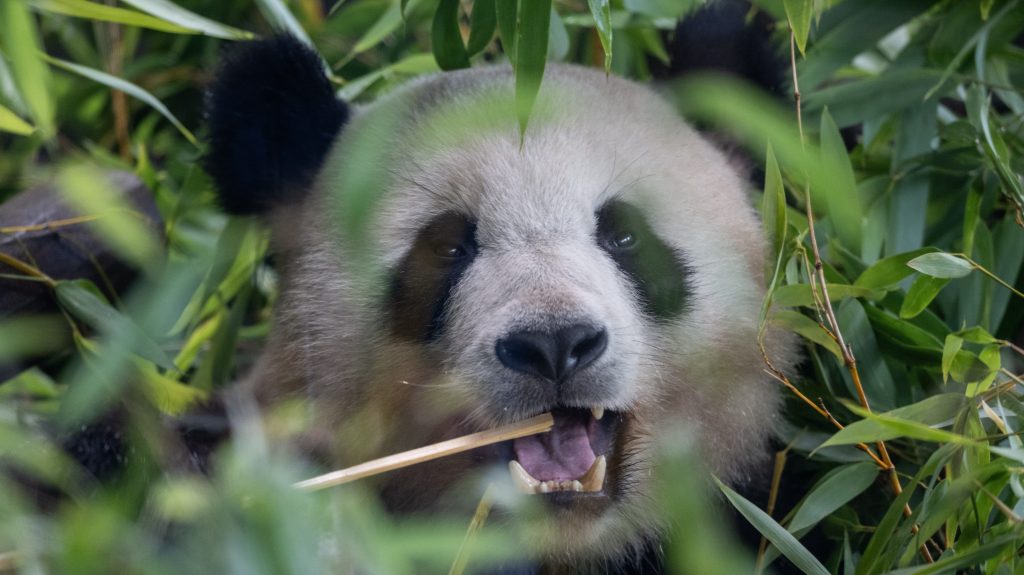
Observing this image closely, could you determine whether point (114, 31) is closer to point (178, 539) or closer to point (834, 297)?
point (178, 539)

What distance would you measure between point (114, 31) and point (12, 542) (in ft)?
7.38

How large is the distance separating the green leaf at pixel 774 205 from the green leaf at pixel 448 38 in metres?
0.67

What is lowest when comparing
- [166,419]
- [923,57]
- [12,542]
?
[166,419]

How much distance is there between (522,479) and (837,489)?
494 millimetres

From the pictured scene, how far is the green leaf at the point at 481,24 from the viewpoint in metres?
1.94

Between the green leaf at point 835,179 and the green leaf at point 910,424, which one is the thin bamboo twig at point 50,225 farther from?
the green leaf at point 910,424

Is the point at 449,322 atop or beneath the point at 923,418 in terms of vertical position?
atop

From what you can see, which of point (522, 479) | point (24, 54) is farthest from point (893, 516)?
point (24, 54)

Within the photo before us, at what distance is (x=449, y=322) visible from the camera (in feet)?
6.00

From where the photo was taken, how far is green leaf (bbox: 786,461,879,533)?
69.0 inches

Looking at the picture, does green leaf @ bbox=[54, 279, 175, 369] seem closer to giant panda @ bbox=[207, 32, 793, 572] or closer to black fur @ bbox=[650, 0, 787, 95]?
giant panda @ bbox=[207, 32, 793, 572]

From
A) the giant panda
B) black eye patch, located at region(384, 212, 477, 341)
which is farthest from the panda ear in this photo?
black eye patch, located at region(384, 212, 477, 341)

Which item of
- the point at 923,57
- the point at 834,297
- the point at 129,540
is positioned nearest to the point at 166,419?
Result: the point at 129,540

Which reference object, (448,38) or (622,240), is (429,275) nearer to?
(622,240)
